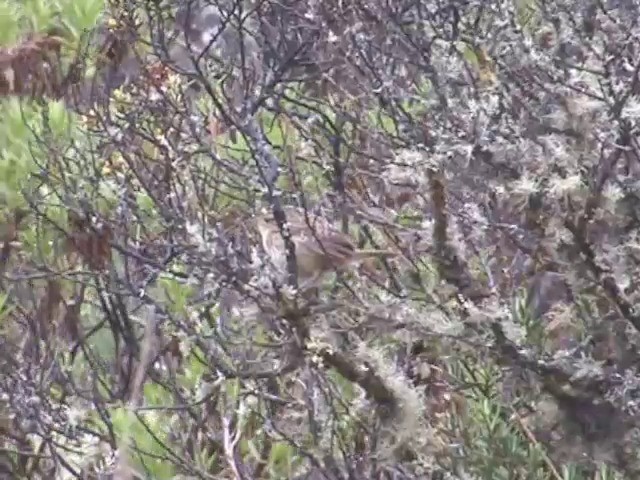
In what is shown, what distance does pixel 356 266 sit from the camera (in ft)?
9.48

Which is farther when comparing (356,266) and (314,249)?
(356,266)

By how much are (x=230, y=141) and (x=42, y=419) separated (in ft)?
5.15

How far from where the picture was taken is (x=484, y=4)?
2.89 m

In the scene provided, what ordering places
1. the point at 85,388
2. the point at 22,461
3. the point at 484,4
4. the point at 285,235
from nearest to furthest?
the point at 285,235
the point at 484,4
the point at 22,461
the point at 85,388

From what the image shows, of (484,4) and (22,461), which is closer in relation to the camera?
(484,4)

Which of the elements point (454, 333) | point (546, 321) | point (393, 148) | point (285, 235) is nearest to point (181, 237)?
point (285, 235)

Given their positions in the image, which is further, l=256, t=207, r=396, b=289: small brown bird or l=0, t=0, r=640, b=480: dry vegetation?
l=256, t=207, r=396, b=289: small brown bird

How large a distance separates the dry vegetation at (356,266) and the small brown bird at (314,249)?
0.07 ft

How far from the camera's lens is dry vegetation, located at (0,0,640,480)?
2.03 m

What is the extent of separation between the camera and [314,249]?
2.73m

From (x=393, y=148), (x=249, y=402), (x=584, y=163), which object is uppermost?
(x=393, y=148)

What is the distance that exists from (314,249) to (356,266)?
0.19m

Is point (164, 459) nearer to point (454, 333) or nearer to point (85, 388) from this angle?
point (454, 333)

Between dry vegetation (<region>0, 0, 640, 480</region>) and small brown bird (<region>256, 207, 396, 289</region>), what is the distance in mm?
22
